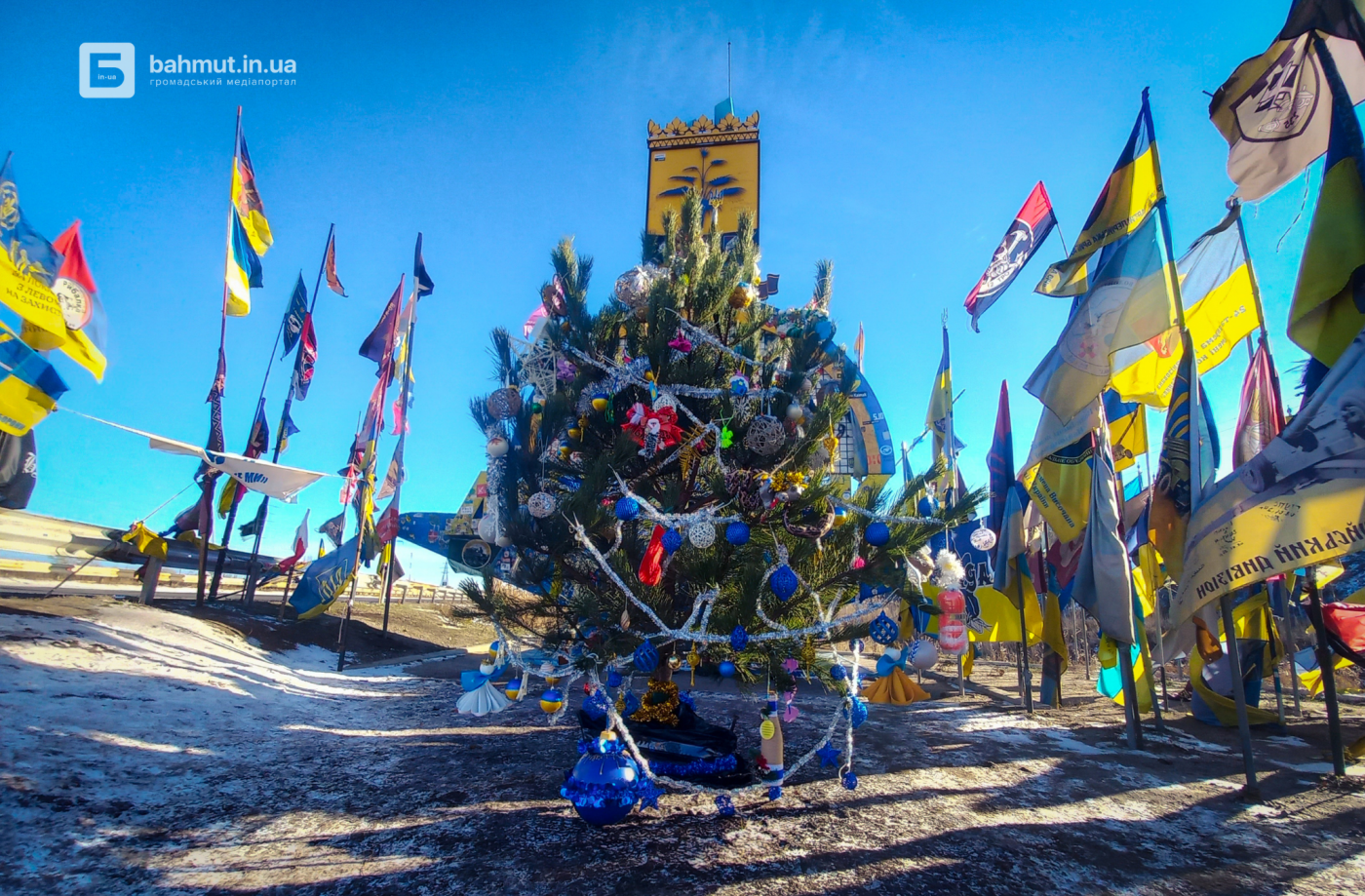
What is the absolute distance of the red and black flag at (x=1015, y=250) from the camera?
29.6 ft

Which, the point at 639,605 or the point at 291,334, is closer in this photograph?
the point at 639,605

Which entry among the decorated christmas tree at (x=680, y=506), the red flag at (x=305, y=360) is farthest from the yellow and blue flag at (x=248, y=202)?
the decorated christmas tree at (x=680, y=506)

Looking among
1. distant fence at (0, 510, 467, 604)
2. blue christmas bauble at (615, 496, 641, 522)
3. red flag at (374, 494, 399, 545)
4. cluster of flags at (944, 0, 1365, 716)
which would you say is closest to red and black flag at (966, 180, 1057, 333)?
cluster of flags at (944, 0, 1365, 716)

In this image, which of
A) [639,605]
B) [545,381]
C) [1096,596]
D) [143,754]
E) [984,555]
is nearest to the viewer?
[639,605]

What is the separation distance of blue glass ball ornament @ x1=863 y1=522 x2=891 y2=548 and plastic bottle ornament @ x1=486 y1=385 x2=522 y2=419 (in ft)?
10.6

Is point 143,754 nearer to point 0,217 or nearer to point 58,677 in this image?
point 58,677

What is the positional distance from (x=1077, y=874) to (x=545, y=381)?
552 centimetres

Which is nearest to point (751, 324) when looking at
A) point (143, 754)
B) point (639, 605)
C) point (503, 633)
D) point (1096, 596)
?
point (639, 605)

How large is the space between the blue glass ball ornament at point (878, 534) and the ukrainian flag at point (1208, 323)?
231 inches

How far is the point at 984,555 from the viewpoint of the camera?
50.9 ft

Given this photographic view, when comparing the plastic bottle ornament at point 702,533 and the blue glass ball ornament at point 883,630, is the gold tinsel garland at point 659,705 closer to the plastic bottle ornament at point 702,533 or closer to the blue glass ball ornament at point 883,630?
the plastic bottle ornament at point 702,533

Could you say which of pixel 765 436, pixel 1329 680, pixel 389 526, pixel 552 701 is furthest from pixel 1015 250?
pixel 389 526

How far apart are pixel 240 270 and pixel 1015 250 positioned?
48.0ft

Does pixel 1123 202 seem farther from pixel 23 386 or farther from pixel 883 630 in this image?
pixel 23 386
